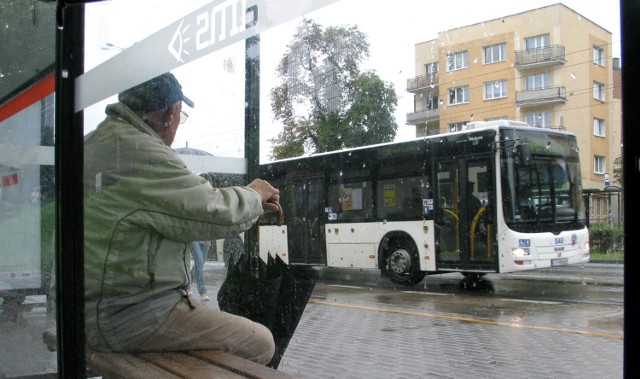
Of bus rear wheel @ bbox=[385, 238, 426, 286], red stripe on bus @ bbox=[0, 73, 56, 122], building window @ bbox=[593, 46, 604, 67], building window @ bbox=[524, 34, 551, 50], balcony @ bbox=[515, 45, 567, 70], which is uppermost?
A: red stripe on bus @ bbox=[0, 73, 56, 122]

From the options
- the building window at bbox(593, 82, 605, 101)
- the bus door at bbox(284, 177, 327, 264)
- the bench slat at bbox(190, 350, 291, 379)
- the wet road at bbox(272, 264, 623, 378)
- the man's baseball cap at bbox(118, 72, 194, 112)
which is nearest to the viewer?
the building window at bbox(593, 82, 605, 101)

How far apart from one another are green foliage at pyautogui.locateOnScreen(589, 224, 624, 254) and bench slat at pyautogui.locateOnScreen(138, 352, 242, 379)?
3.75ft

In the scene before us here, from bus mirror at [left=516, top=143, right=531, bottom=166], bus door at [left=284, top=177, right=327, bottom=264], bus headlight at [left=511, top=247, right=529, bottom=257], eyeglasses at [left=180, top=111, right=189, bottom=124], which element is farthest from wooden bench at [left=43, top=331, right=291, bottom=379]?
bus headlight at [left=511, top=247, right=529, bottom=257]

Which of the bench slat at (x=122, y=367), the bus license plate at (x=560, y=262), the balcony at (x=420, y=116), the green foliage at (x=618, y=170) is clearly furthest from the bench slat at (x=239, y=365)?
the bus license plate at (x=560, y=262)

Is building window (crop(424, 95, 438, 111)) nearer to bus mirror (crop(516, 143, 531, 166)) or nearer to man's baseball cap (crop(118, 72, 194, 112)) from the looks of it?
bus mirror (crop(516, 143, 531, 166))

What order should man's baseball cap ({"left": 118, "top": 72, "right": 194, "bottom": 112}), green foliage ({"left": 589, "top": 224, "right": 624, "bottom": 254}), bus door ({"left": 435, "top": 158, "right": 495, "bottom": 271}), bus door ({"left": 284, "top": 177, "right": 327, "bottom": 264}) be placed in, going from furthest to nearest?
bus door ({"left": 435, "top": 158, "right": 495, "bottom": 271}) < bus door ({"left": 284, "top": 177, "right": 327, "bottom": 264}) < man's baseball cap ({"left": 118, "top": 72, "right": 194, "bottom": 112}) < green foliage ({"left": 589, "top": 224, "right": 624, "bottom": 254})

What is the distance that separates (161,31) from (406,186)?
207 cm

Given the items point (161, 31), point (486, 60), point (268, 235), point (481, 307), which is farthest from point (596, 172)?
point (481, 307)

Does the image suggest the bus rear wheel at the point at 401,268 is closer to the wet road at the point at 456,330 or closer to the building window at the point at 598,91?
the wet road at the point at 456,330

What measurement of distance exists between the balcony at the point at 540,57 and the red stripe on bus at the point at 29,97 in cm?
194

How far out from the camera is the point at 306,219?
3.28m

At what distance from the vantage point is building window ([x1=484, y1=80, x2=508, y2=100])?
1.77 meters

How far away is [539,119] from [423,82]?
467 millimetres

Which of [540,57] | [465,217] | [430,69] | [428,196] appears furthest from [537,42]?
[428,196]
